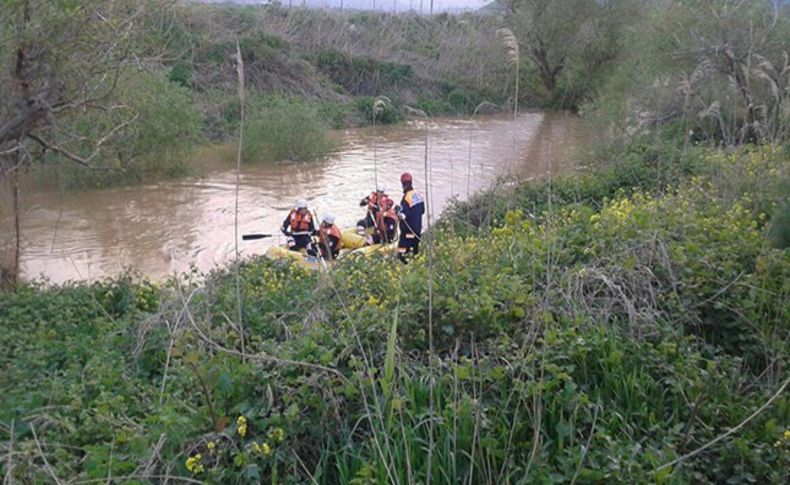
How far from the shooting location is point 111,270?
1234 centimetres

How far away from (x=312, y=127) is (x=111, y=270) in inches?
423

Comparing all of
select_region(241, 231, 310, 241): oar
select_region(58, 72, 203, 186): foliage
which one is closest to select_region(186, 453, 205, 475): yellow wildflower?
select_region(241, 231, 310, 241): oar

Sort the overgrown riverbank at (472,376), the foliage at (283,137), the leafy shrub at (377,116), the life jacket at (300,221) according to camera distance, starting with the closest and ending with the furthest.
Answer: the overgrown riverbank at (472,376) < the life jacket at (300,221) < the foliage at (283,137) < the leafy shrub at (377,116)

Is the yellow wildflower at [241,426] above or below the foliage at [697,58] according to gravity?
below

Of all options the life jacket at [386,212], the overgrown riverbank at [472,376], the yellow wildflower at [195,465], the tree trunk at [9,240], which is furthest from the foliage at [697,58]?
the yellow wildflower at [195,465]

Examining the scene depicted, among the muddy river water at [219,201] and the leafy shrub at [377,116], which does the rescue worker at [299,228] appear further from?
the leafy shrub at [377,116]

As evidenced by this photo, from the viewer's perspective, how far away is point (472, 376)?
133 inches

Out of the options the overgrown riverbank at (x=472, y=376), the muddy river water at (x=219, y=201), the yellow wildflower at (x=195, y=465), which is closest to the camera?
the yellow wildflower at (x=195, y=465)

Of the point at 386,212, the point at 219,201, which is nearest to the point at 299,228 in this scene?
the point at 386,212

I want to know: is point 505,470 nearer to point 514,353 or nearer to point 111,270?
point 514,353

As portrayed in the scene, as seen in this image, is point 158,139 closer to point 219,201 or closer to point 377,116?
point 219,201

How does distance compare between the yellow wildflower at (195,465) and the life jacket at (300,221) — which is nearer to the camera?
the yellow wildflower at (195,465)

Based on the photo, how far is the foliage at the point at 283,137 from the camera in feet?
71.3

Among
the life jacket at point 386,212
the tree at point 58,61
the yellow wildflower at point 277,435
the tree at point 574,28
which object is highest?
the tree at point 574,28
